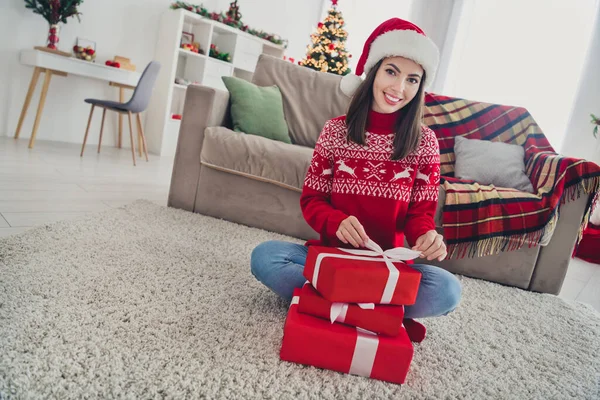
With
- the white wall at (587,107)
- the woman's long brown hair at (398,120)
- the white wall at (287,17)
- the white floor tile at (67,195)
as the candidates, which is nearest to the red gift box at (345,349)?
the woman's long brown hair at (398,120)

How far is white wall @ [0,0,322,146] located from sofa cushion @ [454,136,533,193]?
3.33 meters

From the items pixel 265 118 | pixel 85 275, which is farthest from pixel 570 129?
pixel 85 275

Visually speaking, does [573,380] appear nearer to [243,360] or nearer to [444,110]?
[243,360]

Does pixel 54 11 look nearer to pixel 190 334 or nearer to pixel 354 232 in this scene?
pixel 190 334

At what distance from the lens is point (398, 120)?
3.77ft

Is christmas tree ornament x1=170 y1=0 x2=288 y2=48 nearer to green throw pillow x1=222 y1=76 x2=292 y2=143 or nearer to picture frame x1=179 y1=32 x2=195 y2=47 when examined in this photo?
picture frame x1=179 y1=32 x2=195 y2=47

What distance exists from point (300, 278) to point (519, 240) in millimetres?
1169

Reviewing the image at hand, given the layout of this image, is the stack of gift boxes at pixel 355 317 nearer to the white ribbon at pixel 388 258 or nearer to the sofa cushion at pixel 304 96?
the white ribbon at pixel 388 258

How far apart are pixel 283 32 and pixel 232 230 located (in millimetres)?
4190

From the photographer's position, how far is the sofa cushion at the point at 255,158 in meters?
1.93

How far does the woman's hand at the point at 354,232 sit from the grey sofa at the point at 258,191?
0.97 metres

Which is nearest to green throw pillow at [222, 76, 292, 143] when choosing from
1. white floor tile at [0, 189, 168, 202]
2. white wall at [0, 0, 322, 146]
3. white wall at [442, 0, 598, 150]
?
white floor tile at [0, 189, 168, 202]

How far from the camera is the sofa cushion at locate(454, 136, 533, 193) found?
206 cm

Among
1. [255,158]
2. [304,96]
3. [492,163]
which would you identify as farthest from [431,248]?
[304,96]
